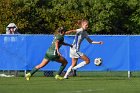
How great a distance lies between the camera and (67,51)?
2014 cm

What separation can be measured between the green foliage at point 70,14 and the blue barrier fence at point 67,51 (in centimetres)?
2349

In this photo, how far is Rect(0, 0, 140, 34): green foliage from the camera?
44.9 meters

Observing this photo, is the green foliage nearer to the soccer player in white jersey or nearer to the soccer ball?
the soccer ball

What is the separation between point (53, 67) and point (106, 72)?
7.02ft

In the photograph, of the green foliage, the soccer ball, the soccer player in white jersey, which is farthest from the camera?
the green foliage

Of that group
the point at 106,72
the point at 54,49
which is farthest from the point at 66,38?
the point at 54,49

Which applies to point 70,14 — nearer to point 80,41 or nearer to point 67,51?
point 67,51

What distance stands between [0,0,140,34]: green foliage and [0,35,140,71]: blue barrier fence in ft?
77.1

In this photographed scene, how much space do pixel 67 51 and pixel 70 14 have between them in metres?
25.1

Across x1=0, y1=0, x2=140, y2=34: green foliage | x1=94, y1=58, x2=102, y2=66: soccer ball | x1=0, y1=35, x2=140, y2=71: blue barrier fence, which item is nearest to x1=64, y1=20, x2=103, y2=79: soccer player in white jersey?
x1=94, y1=58, x2=102, y2=66: soccer ball

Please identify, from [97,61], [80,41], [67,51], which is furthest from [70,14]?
[80,41]

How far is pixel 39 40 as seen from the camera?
20.2 m

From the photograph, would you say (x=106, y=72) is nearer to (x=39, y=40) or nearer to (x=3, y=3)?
(x=39, y=40)

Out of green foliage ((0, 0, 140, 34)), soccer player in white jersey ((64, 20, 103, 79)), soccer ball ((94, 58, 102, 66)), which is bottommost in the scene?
green foliage ((0, 0, 140, 34))
